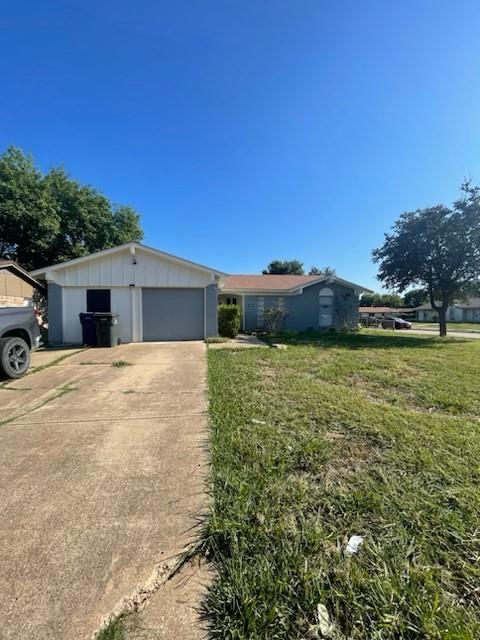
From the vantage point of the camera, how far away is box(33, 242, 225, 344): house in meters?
11.0

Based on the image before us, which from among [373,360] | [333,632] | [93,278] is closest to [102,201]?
[93,278]

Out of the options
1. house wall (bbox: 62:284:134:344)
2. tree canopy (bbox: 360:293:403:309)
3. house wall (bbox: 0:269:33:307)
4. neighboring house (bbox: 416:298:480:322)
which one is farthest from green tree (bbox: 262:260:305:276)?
house wall (bbox: 0:269:33:307)

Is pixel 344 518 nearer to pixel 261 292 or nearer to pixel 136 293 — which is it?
pixel 136 293

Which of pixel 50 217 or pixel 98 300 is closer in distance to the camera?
pixel 98 300

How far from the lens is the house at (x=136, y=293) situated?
10977 mm

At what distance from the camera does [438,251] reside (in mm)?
15203

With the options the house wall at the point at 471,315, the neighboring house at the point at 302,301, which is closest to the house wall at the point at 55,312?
the neighboring house at the point at 302,301

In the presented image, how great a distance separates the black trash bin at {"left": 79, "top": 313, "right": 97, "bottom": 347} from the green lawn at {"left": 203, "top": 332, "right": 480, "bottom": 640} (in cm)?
759

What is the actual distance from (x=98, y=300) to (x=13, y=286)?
4.17m

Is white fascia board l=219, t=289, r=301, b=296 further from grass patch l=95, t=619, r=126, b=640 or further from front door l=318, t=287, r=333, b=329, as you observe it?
grass patch l=95, t=619, r=126, b=640

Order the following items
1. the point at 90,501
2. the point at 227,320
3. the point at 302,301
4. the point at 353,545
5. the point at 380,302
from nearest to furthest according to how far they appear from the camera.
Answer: the point at 353,545 < the point at 90,501 < the point at 227,320 < the point at 302,301 < the point at 380,302

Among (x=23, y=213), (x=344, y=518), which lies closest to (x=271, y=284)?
(x=23, y=213)

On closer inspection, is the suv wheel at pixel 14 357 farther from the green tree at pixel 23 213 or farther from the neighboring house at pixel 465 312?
the neighboring house at pixel 465 312

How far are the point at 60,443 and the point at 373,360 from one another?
7413 millimetres
